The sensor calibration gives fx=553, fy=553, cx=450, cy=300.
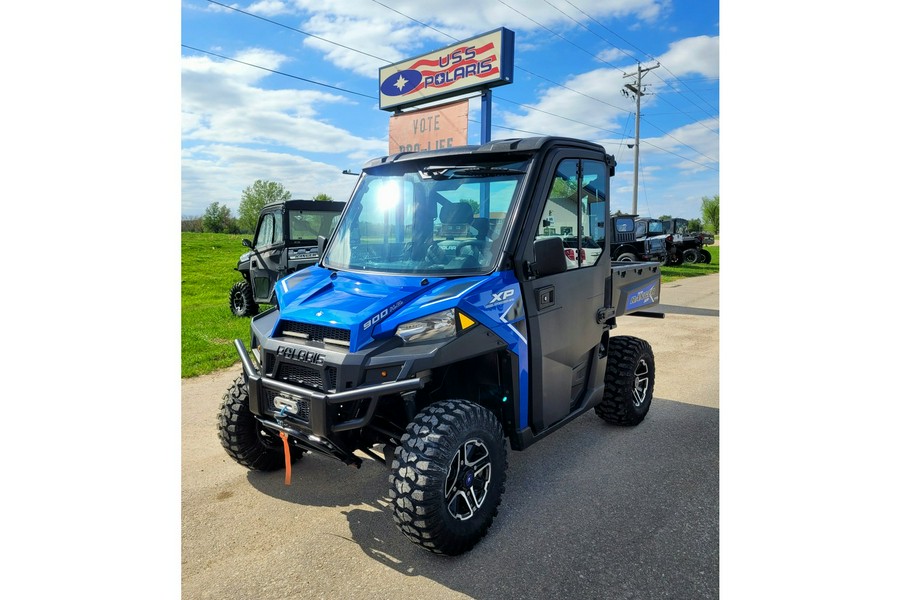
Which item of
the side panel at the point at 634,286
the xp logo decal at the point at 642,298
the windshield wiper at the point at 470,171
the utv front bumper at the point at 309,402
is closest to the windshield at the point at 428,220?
the windshield wiper at the point at 470,171

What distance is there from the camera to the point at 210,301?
43.8ft

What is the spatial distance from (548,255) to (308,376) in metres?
1.48

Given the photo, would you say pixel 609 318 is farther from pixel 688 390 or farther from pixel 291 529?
pixel 291 529

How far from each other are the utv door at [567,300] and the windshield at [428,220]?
264 mm

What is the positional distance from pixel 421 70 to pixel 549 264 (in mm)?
11160

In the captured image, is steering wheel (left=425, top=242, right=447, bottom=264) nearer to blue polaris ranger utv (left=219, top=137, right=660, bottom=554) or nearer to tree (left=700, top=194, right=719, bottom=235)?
blue polaris ranger utv (left=219, top=137, right=660, bottom=554)

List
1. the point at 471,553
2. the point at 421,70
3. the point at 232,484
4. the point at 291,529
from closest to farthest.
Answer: the point at 471,553 → the point at 291,529 → the point at 232,484 → the point at 421,70

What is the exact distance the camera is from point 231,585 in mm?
2639

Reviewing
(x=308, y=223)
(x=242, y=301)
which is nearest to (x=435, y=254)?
(x=308, y=223)

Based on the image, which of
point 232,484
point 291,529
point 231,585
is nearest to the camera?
point 231,585

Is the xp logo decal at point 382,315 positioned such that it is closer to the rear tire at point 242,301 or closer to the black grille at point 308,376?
the black grille at point 308,376

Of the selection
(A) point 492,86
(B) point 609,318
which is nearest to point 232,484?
(B) point 609,318

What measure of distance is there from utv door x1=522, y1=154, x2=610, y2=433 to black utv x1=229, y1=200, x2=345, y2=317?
6.72 metres

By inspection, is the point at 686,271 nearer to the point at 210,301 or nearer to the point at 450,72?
the point at 450,72
